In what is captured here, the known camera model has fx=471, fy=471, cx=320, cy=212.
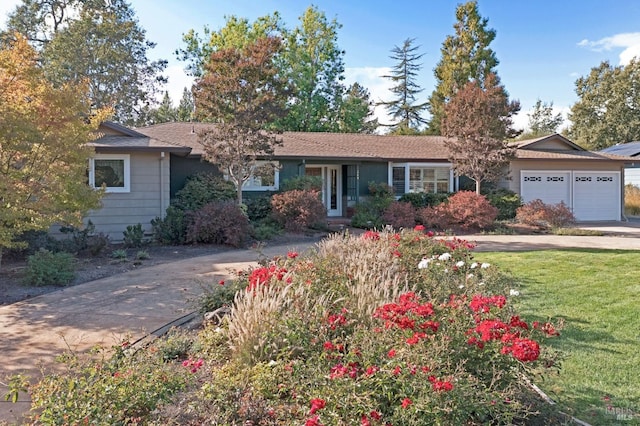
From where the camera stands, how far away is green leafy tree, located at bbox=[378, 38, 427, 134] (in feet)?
139

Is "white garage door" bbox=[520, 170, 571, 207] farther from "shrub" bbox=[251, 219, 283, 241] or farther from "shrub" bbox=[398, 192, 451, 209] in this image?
"shrub" bbox=[251, 219, 283, 241]

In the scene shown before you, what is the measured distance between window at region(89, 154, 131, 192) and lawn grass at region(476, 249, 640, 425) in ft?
29.9

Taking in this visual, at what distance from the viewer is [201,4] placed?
43.5 ft

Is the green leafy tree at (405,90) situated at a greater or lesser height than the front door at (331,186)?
greater

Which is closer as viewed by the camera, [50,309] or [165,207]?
[50,309]

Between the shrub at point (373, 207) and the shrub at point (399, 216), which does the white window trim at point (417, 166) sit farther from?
the shrub at point (399, 216)

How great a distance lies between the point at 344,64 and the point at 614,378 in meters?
30.2

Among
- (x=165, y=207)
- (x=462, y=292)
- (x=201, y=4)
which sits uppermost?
(x=201, y=4)

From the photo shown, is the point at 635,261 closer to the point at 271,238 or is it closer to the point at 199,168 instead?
the point at 271,238

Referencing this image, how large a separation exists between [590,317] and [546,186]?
14.8 meters

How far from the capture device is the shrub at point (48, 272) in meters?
7.11

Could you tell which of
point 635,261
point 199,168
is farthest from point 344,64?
point 635,261

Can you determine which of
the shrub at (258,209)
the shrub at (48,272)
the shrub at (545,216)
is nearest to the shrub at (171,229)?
the shrub at (258,209)

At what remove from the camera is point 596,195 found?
19203mm
